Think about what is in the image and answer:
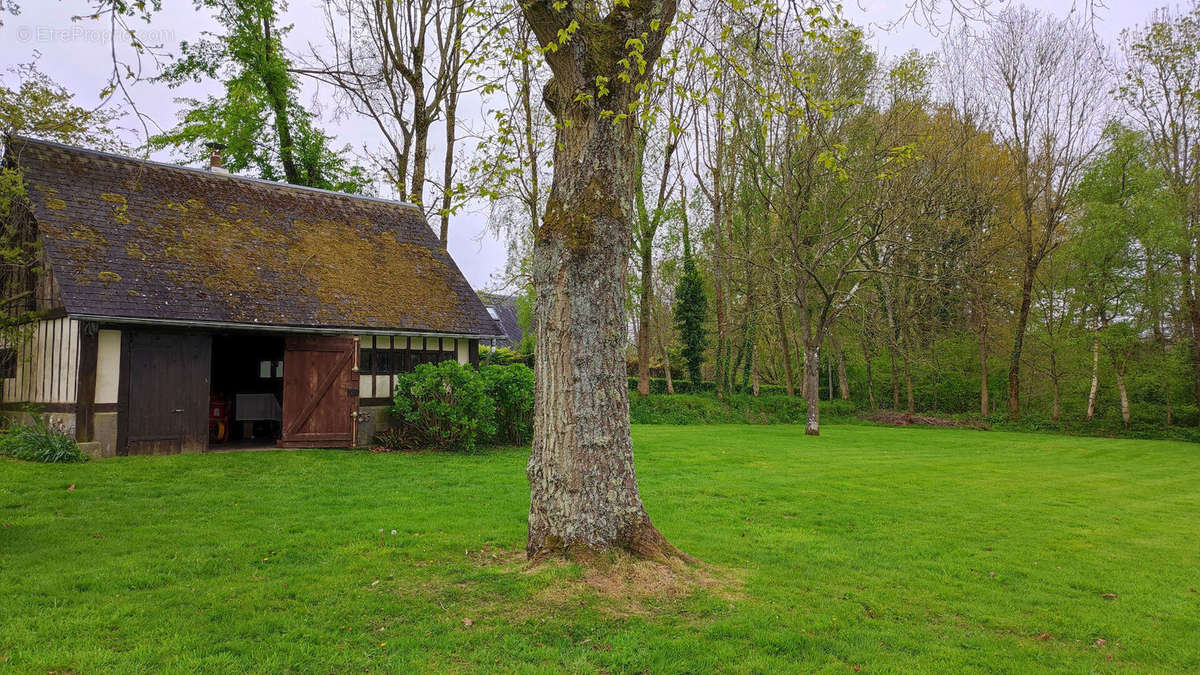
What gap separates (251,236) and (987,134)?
25.2 meters

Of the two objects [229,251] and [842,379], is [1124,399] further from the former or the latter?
[229,251]

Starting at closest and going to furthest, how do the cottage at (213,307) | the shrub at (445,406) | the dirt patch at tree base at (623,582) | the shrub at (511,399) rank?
the dirt patch at tree base at (623,582)
the cottage at (213,307)
the shrub at (445,406)
the shrub at (511,399)

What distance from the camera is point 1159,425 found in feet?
74.7

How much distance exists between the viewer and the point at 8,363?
13000 millimetres

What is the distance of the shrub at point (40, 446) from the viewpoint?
10.8 m

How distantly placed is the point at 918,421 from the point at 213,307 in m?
23.2

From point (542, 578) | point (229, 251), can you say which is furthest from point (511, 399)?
point (542, 578)

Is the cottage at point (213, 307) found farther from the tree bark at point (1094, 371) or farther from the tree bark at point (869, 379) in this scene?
the tree bark at point (1094, 371)

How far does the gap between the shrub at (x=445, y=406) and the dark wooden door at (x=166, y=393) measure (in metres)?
3.64

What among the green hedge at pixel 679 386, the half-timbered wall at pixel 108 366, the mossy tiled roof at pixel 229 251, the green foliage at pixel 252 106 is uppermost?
the green foliage at pixel 252 106

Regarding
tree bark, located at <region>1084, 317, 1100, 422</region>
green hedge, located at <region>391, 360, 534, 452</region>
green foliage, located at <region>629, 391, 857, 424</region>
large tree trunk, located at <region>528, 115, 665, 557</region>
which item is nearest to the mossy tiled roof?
green hedge, located at <region>391, 360, 534, 452</region>

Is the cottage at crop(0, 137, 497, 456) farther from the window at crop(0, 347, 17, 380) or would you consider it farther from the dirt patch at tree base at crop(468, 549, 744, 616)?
the dirt patch at tree base at crop(468, 549, 744, 616)

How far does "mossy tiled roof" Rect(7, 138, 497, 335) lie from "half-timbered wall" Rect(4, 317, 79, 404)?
3.02ft

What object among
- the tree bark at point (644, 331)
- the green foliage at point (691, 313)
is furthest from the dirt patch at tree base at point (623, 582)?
the green foliage at point (691, 313)
